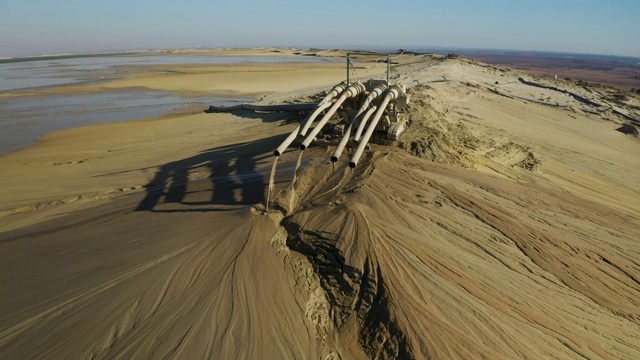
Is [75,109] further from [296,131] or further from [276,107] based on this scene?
[296,131]

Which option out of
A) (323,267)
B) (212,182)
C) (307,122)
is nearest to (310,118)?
(307,122)

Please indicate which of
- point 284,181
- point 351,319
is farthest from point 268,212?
point 351,319

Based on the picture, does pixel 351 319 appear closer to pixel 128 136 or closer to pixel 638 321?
pixel 638 321

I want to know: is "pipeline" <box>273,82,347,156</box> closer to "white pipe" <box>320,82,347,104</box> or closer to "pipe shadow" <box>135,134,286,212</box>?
"white pipe" <box>320,82,347,104</box>

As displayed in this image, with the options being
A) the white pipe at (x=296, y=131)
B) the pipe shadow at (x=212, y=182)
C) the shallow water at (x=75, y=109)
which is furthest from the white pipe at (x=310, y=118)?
the shallow water at (x=75, y=109)

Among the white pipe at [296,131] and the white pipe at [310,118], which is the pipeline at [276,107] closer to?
the white pipe at [310,118]
